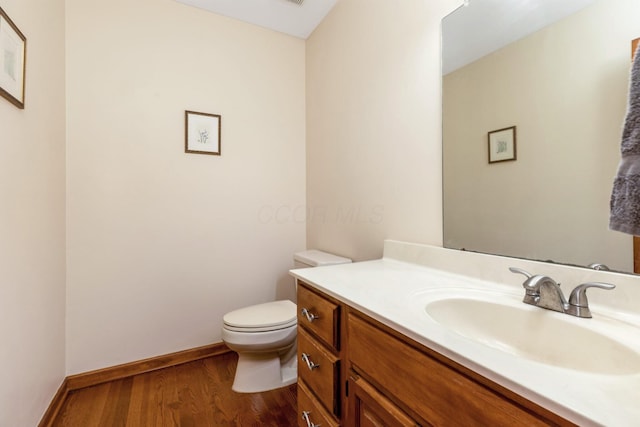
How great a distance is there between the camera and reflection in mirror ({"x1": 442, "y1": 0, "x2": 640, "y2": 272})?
0.77 m

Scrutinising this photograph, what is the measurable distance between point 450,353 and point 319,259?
1.31m

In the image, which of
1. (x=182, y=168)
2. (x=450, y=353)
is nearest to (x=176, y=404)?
(x=182, y=168)

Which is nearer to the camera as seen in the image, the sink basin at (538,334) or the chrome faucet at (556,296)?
the sink basin at (538,334)

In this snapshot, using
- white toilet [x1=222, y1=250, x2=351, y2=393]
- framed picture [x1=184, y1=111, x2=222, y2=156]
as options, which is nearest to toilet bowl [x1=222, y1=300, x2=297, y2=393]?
white toilet [x1=222, y1=250, x2=351, y2=393]

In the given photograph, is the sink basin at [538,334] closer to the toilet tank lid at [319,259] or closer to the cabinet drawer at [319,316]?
the cabinet drawer at [319,316]

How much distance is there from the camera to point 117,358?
176 centimetres

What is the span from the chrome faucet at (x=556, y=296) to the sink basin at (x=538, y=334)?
0.02 m

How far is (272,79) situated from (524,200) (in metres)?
1.96

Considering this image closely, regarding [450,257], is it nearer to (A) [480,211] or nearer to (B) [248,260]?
(A) [480,211]

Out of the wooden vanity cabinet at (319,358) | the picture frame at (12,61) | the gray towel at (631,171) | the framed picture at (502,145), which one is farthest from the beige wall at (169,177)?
the gray towel at (631,171)

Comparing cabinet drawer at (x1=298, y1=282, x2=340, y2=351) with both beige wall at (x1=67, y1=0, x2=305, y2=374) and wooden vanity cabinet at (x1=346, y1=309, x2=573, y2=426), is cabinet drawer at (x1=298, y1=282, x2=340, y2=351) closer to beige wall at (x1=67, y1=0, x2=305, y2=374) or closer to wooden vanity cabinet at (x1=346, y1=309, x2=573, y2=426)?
wooden vanity cabinet at (x1=346, y1=309, x2=573, y2=426)

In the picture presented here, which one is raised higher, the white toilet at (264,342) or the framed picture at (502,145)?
the framed picture at (502,145)

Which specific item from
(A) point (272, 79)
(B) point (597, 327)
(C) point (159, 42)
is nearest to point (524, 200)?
(B) point (597, 327)

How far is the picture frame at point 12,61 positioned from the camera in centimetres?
98
